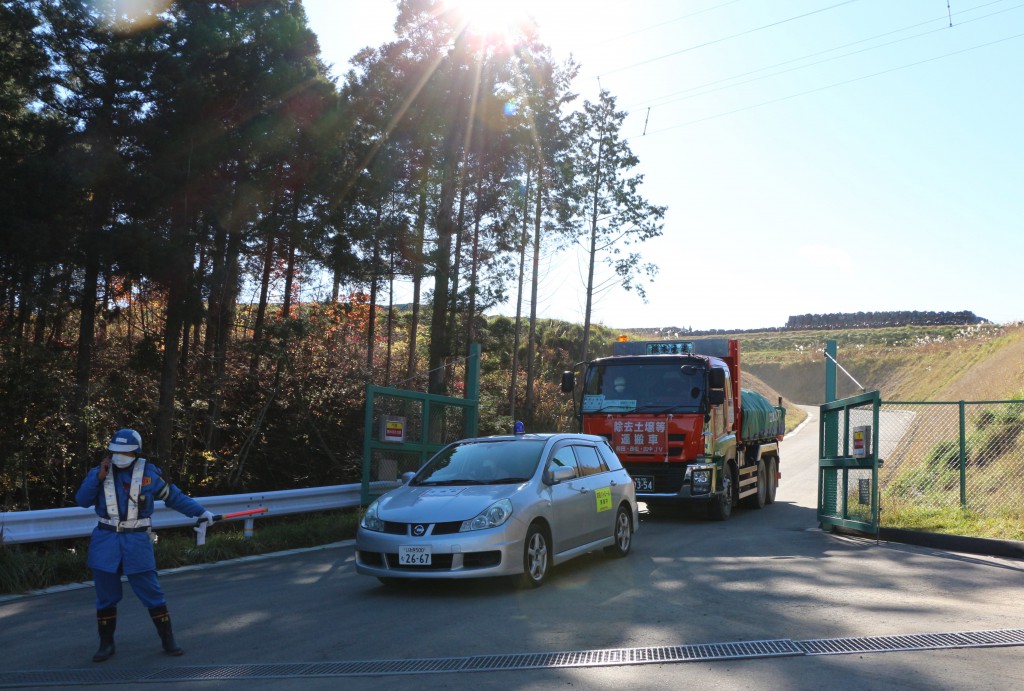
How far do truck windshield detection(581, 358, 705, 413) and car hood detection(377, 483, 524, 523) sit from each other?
23.3 ft

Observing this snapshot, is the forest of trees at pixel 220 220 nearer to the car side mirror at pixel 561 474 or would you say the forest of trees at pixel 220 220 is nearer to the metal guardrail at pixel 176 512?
the metal guardrail at pixel 176 512

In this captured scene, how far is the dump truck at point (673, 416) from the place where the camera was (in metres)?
15.4

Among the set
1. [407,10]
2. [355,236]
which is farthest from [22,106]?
[407,10]

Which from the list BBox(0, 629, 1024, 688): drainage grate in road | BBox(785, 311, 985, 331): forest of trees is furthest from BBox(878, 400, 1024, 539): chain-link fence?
BBox(785, 311, 985, 331): forest of trees

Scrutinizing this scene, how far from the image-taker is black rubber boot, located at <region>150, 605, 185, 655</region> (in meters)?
6.49

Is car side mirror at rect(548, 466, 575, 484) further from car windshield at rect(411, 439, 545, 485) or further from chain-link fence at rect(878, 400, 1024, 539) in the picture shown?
chain-link fence at rect(878, 400, 1024, 539)

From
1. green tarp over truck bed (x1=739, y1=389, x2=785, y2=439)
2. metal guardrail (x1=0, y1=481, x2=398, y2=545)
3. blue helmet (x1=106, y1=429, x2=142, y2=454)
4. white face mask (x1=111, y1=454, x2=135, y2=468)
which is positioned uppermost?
green tarp over truck bed (x1=739, y1=389, x2=785, y2=439)

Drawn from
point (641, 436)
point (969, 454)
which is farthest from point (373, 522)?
point (969, 454)

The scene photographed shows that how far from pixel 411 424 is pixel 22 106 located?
28.5 feet

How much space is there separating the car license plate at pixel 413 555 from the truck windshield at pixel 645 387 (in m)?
8.11

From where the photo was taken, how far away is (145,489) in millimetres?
6602

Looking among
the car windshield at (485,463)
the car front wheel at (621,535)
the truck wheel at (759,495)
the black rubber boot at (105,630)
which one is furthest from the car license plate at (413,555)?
the truck wheel at (759,495)

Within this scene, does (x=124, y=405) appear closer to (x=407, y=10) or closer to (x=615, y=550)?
(x=615, y=550)

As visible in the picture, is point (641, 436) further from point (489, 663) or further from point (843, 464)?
point (489, 663)
